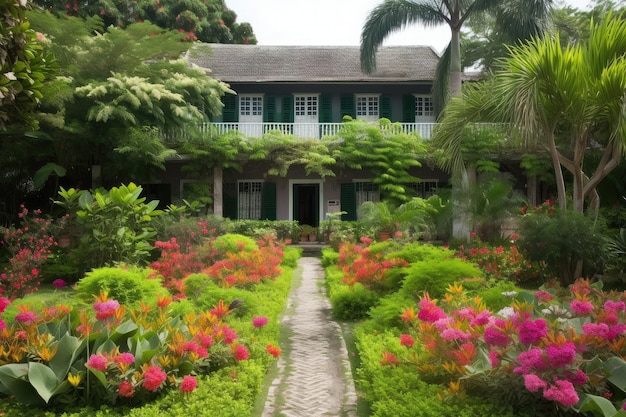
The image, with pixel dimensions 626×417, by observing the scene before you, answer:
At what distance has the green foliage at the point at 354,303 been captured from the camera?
7023 millimetres

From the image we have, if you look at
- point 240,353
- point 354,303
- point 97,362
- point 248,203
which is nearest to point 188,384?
point 97,362

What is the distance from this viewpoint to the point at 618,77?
7.80 metres

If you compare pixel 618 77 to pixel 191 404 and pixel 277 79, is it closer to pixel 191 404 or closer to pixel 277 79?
pixel 191 404

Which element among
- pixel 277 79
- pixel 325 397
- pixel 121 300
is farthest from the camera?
pixel 277 79

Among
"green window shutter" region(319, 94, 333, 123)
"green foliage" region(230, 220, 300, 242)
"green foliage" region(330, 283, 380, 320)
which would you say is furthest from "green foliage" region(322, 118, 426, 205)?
"green foliage" region(330, 283, 380, 320)

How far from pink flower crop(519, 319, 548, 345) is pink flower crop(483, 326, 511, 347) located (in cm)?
12

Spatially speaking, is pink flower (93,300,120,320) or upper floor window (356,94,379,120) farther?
upper floor window (356,94,379,120)

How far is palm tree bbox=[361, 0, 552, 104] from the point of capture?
14359 millimetres

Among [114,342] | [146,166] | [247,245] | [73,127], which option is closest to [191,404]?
[114,342]

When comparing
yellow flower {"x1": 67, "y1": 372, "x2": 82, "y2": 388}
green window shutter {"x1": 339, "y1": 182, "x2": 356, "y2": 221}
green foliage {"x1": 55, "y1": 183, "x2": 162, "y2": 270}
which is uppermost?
green window shutter {"x1": 339, "y1": 182, "x2": 356, "y2": 221}

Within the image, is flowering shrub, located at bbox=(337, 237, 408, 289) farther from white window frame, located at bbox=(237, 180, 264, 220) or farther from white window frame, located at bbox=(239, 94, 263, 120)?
white window frame, located at bbox=(239, 94, 263, 120)

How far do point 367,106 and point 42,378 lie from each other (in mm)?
16908

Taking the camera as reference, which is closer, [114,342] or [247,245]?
[114,342]

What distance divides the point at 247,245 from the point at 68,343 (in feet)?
21.7
